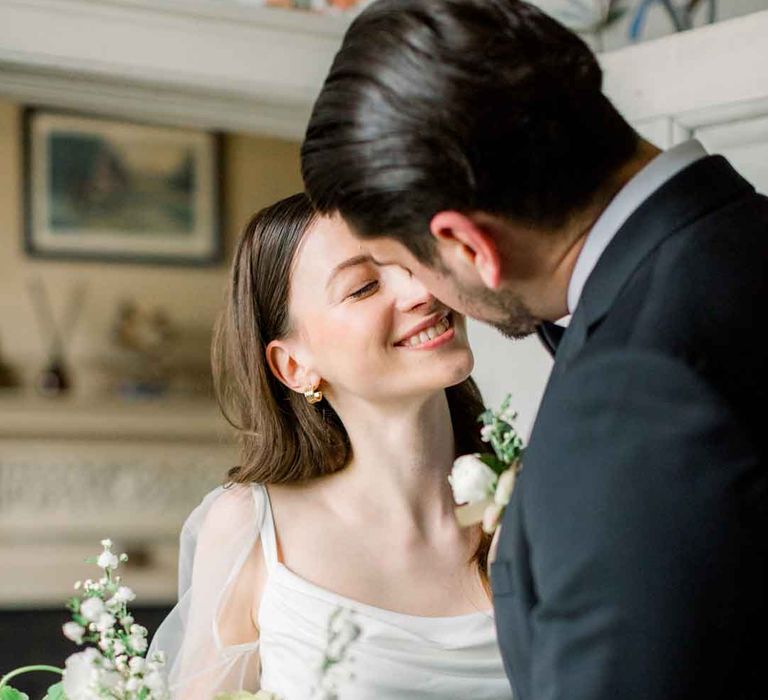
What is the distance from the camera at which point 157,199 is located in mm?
6262

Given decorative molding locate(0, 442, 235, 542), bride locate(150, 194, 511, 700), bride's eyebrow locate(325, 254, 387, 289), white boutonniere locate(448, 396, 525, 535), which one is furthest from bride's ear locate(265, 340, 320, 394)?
decorative molding locate(0, 442, 235, 542)

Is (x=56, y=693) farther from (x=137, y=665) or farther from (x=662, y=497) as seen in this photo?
(x=662, y=497)

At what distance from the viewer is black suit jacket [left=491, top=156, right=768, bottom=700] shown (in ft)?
2.93

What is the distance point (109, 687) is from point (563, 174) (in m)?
0.66

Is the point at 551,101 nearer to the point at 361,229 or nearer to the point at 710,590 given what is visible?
the point at 361,229

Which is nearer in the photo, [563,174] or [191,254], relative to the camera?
[563,174]

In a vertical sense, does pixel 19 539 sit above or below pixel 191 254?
below

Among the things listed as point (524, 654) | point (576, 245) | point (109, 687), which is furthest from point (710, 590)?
point (109, 687)

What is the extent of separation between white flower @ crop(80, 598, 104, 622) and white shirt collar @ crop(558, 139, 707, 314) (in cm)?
57

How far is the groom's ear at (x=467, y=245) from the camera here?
0.98 m

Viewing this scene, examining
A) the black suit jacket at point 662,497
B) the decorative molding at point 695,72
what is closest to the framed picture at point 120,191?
the decorative molding at point 695,72

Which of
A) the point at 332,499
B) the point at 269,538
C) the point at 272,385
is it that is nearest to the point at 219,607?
the point at 269,538

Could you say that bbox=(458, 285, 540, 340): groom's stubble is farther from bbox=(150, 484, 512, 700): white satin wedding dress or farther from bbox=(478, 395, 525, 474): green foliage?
bbox=(150, 484, 512, 700): white satin wedding dress

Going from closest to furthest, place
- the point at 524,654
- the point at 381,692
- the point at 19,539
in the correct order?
the point at 524,654 → the point at 381,692 → the point at 19,539
